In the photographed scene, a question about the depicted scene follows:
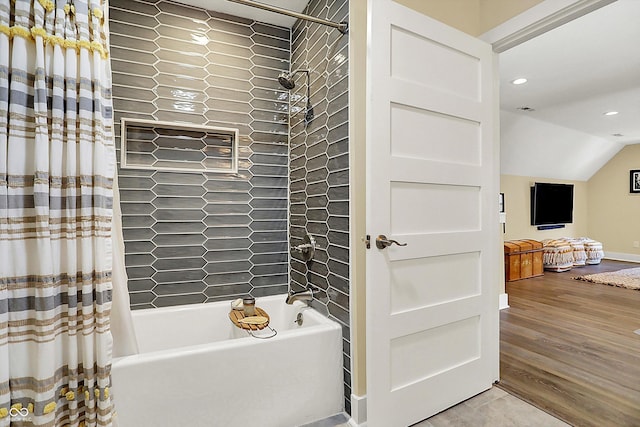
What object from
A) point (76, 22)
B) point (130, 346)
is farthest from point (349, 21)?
point (130, 346)

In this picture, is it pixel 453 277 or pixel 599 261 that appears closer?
pixel 453 277

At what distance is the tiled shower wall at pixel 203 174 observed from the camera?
216 centimetres

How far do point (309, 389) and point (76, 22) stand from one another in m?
1.94

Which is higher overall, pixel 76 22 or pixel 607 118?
pixel 607 118

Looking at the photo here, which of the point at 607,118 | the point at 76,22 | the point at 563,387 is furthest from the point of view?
the point at 607,118

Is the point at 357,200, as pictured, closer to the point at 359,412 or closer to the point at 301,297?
the point at 301,297

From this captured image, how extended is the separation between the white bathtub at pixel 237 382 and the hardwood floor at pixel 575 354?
1.21 m

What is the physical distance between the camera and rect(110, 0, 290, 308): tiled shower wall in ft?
7.07

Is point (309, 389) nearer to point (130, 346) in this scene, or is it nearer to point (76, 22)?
point (130, 346)

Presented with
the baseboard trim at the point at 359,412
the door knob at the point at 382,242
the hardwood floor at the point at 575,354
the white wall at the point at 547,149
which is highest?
the white wall at the point at 547,149

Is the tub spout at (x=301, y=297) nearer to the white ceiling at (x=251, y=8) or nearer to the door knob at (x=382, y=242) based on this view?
the door knob at (x=382, y=242)

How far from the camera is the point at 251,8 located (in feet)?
7.54

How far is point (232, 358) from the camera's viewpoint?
61.2 inches

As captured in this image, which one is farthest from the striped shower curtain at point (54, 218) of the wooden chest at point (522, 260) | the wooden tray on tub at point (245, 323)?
the wooden chest at point (522, 260)
